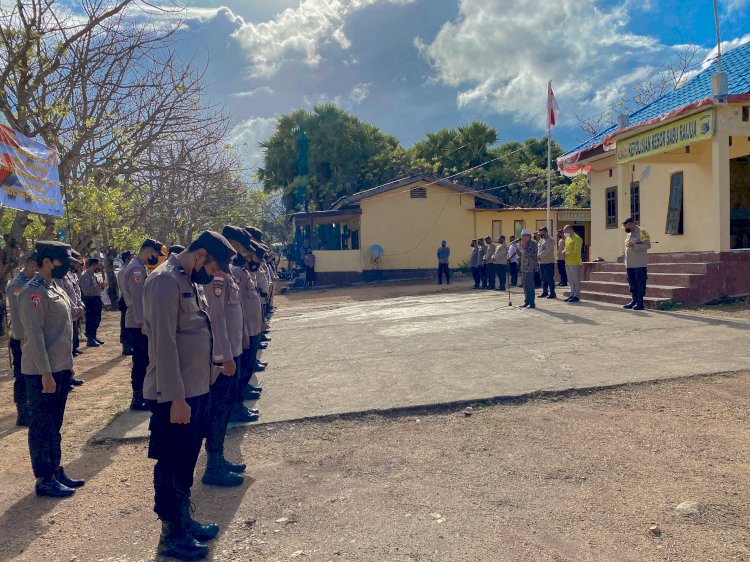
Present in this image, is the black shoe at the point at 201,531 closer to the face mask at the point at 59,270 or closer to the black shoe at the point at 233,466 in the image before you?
the black shoe at the point at 233,466

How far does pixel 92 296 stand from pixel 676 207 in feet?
43.3

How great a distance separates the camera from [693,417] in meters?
5.13

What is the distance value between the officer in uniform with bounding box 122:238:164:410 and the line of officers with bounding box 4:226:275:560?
0.02 meters

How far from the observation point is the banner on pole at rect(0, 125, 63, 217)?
808 cm

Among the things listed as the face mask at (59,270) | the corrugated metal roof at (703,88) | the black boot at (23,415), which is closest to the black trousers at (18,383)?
the black boot at (23,415)

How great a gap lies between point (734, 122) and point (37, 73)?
12580 mm

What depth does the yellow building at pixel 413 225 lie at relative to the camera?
26812 mm

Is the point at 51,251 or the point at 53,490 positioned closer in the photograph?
the point at 53,490

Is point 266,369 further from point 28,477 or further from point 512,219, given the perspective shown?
point 512,219

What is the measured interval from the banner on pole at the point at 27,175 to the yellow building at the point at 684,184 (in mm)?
10555

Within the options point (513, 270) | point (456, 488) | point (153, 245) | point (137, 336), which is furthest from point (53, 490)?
point (513, 270)

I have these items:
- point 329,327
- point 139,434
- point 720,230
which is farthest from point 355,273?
point 139,434

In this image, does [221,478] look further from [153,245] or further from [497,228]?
[497,228]

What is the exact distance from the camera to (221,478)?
438 centimetres
